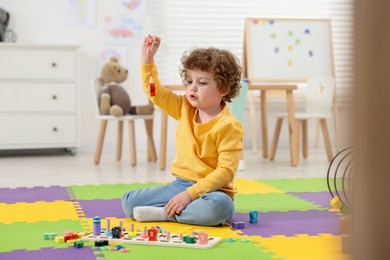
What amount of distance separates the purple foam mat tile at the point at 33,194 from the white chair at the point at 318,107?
188 cm

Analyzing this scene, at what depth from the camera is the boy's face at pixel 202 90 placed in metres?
1.98

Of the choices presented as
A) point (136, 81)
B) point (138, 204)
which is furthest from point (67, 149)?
point (138, 204)

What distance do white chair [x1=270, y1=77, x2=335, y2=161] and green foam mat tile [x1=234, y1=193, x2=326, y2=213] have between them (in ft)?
5.29

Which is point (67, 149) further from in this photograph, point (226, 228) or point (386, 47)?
point (386, 47)

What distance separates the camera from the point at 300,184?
302 centimetres

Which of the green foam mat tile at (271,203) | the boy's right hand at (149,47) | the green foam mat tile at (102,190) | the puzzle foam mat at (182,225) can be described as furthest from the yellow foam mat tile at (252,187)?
the boy's right hand at (149,47)

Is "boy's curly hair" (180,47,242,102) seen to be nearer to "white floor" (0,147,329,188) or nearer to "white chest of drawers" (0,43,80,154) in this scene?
"white floor" (0,147,329,188)

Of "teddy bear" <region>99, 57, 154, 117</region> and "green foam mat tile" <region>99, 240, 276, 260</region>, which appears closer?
"green foam mat tile" <region>99, 240, 276, 260</region>

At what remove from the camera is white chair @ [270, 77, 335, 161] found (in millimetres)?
4195

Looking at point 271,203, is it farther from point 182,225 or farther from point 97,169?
point 97,169

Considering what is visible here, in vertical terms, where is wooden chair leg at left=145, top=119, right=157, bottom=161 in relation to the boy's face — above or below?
below

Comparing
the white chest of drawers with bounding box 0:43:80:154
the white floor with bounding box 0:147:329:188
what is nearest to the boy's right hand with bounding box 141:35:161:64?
the white floor with bounding box 0:147:329:188

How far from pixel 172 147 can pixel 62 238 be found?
11.3ft

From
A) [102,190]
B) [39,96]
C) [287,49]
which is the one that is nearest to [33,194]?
[102,190]
